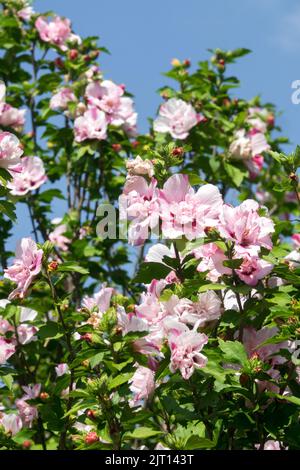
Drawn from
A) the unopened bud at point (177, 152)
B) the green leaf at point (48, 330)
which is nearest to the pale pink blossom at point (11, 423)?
the green leaf at point (48, 330)

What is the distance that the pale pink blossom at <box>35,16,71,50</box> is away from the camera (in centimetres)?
549

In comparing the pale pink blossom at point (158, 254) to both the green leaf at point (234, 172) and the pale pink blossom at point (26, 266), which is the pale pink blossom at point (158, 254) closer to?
the pale pink blossom at point (26, 266)

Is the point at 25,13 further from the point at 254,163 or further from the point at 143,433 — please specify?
the point at 143,433

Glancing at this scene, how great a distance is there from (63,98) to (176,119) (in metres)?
0.85

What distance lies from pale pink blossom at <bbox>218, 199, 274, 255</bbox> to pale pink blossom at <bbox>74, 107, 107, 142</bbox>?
221cm

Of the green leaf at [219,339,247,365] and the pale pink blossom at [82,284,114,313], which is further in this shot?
the pale pink blossom at [82,284,114,313]

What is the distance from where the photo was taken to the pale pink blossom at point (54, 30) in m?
5.49

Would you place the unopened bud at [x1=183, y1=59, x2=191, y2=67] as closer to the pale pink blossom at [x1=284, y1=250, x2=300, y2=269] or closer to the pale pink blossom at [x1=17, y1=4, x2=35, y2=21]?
the pale pink blossom at [x1=17, y1=4, x2=35, y2=21]

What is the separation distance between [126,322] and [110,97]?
7.91ft

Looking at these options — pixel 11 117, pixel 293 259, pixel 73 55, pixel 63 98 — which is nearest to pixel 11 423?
pixel 293 259

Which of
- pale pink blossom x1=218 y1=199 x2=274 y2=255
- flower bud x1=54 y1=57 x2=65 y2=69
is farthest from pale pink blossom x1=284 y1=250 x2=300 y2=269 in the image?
flower bud x1=54 y1=57 x2=65 y2=69

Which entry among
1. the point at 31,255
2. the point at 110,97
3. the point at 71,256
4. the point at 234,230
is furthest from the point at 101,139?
the point at 234,230

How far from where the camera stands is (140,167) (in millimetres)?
2676

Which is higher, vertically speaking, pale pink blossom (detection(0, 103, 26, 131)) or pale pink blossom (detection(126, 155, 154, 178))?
pale pink blossom (detection(0, 103, 26, 131))
